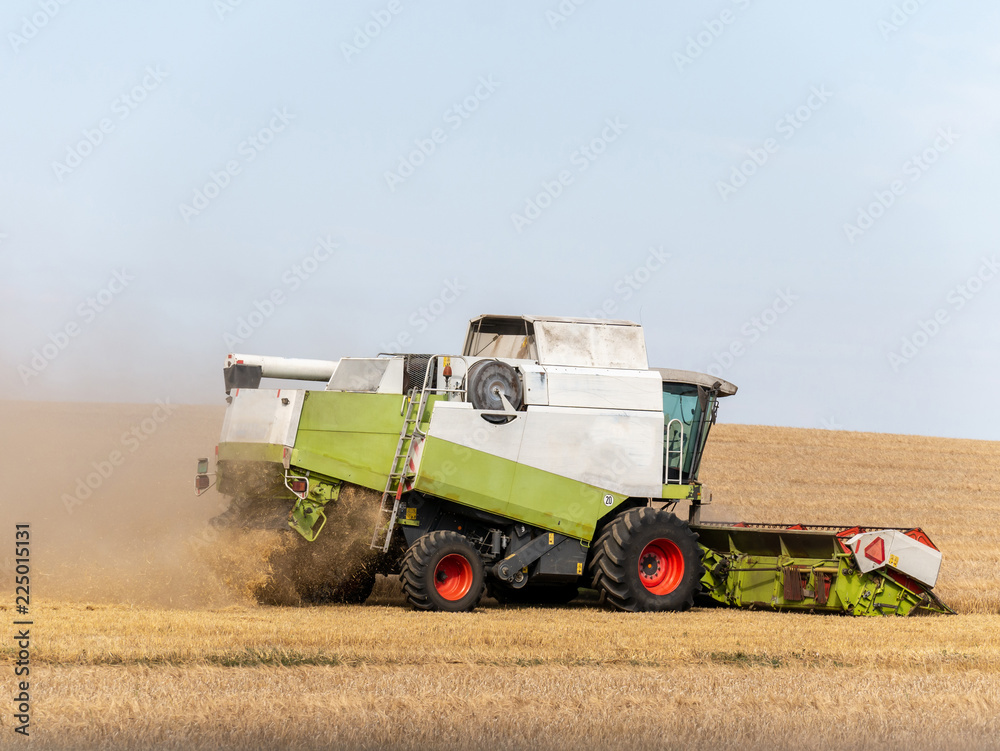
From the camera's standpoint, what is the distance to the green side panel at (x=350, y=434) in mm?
11117


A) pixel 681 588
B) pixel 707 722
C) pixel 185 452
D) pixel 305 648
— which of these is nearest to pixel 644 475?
pixel 681 588

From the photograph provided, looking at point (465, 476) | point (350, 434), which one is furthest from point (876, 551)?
point (350, 434)

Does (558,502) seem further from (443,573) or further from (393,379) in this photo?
(393,379)

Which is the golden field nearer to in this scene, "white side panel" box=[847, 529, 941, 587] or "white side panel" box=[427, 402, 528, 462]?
"white side panel" box=[847, 529, 941, 587]

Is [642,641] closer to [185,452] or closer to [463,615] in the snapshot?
[463,615]

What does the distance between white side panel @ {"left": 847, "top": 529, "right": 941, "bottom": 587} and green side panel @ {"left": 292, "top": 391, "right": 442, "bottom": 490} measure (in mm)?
5166

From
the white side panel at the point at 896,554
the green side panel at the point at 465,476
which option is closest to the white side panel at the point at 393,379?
the green side panel at the point at 465,476

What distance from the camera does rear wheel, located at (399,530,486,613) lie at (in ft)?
35.7

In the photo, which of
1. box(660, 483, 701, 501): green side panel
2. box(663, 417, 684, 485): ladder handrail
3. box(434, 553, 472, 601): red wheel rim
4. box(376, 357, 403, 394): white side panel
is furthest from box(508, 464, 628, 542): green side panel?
box(376, 357, 403, 394): white side panel

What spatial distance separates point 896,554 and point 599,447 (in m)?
3.58

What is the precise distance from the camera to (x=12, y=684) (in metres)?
6.62

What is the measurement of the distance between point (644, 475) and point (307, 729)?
22.9ft

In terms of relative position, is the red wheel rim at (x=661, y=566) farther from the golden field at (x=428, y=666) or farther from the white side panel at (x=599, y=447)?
the white side panel at (x=599, y=447)

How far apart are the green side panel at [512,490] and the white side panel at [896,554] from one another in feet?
9.26
